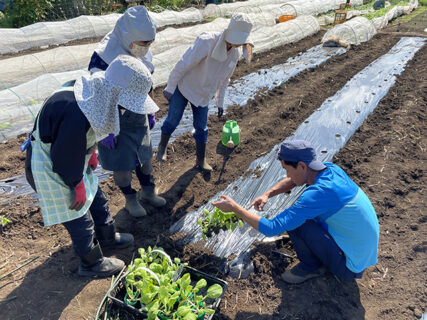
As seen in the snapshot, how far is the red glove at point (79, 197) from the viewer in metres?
1.80

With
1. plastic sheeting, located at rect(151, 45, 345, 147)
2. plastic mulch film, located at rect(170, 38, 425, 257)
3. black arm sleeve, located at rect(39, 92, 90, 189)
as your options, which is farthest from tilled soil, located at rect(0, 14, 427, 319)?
black arm sleeve, located at rect(39, 92, 90, 189)

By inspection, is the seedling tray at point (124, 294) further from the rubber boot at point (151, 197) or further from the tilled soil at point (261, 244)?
the rubber boot at point (151, 197)

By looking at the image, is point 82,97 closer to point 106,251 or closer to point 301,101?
point 106,251

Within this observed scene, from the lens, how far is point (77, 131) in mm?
1569

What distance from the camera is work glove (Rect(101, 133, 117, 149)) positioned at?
2170 mm

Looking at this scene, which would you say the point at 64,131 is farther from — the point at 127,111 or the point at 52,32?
the point at 52,32

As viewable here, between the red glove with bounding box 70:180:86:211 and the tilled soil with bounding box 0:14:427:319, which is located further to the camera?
the tilled soil with bounding box 0:14:427:319

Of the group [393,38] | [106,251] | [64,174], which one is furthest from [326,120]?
[393,38]

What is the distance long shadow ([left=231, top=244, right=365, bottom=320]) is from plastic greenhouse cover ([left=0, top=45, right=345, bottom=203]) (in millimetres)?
2358

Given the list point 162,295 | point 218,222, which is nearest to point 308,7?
point 218,222

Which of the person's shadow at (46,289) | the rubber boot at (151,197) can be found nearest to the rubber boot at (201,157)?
the rubber boot at (151,197)

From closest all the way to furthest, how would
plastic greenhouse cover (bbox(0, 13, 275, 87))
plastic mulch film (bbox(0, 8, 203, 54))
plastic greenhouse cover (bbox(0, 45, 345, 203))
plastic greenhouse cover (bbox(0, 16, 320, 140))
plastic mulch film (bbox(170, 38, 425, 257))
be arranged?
plastic mulch film (bbox(170, 38, 425, 257)) → plastic greenhouse cover (bbox(0, 45, 345, 203)) → plastic greenhouse cover (bbox(0, 16, 320, 140)) → plastic greenhouse cover (bbox(0, 13, 275, 87)) → plastic mulch film (bbox(0, 8, 203, 54))

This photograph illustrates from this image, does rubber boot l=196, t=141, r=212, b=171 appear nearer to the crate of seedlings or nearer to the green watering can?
the green watering can

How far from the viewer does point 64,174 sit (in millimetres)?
1679
